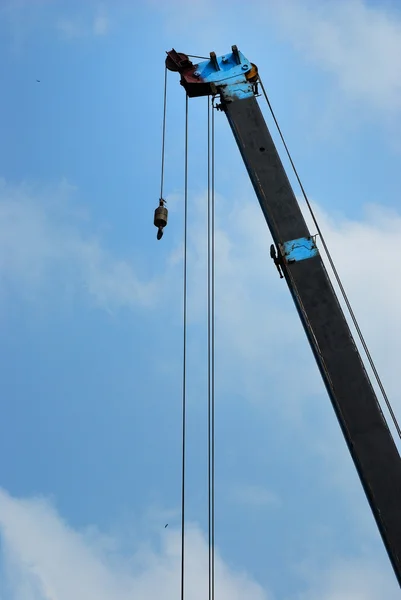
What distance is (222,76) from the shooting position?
32.8 ft

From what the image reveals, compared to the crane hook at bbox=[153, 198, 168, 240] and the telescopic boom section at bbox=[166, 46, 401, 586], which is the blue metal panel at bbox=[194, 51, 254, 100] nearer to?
the telescopic boom section at bbox=[166, 46, 401, 586]

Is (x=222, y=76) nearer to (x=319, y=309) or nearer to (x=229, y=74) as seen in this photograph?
(x=229, y=74)

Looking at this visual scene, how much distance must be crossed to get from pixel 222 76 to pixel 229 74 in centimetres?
11

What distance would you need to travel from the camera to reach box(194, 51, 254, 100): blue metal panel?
9.68m

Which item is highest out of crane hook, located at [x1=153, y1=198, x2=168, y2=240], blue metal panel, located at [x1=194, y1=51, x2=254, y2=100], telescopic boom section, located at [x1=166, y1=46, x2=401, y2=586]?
blue metal panel, located at [x1=194, y1=51, x2=254, y2=100]

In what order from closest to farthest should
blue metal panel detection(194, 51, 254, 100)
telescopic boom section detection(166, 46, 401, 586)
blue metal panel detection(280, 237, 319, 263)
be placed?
1. telescopic boom section detection(166, 46, 401, 586)
2. blue metal panel detection(280, 237, 319, 263)
3. blue metal panel detection(194, 51, 254, 100)

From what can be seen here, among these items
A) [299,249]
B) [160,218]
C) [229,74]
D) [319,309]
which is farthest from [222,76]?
[319,309]

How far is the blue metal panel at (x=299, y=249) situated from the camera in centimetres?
789

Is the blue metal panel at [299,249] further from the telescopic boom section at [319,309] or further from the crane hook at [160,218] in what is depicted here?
the crane hook at [160,218]

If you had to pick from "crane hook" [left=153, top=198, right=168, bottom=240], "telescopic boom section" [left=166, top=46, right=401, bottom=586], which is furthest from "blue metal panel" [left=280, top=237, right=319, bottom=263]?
"crane hook" [left=153, top=198, right=168, bottom=240]

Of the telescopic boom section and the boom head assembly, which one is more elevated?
the boom head assembly

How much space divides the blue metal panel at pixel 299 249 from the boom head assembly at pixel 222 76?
2801mm

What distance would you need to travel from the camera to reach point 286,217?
816cm

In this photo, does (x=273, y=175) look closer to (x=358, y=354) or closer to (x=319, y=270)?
(x=319, y=270)
